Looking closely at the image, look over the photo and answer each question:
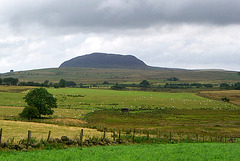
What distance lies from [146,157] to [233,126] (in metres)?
44.8

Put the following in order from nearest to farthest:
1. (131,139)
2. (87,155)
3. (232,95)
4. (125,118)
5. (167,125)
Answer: (87,155), (131,139), (167,125), (125,118), (232,95)

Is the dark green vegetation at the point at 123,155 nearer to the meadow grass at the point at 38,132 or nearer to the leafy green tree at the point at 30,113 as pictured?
Answer: the meadow grass at the point at 38,132

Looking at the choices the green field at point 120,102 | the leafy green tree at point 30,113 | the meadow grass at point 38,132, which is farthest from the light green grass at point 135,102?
the meadow grass at point 38,132

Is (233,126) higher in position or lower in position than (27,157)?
lower

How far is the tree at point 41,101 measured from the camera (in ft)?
209

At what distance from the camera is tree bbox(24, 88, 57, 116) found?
63750 millimetres

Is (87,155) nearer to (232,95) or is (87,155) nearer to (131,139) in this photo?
(131,139)

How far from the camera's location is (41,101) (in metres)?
64.2

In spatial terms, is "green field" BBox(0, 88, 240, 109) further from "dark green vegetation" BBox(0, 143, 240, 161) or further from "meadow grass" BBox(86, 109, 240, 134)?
"dark green vegetation" BBox(0, 143, 240, 161)

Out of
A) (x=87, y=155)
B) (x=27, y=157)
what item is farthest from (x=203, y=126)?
(x=27, y=157)

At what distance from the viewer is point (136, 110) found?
88125 millimetres

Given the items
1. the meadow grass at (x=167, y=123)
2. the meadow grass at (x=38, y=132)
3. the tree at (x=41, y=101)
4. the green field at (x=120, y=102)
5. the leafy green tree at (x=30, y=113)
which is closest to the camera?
the meadow grass at (x=38, y=132)

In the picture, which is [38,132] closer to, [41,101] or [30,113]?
[30,113]

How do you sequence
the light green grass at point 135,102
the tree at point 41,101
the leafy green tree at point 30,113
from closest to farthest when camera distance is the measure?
the leafy green tree at point 30,113, the tree at point 41,101, the light green grass at point 135,102
